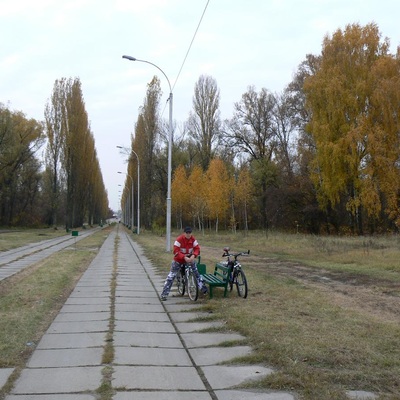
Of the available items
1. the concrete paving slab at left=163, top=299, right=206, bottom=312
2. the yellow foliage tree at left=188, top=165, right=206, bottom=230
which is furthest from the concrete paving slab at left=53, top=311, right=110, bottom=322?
the yellow foliage tree at left=188, top=165, right=206, bottom=230

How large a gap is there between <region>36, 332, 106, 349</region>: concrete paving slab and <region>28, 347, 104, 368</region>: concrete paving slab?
20 centimetres

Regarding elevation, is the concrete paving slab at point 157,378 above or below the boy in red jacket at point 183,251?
below

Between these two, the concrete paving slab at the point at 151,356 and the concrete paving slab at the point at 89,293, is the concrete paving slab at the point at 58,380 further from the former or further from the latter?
the concrete paving slab at the point at 89,293

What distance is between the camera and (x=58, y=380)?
4.67 m

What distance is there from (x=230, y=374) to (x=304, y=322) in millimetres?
2695

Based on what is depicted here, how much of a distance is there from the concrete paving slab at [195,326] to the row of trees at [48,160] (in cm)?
5464

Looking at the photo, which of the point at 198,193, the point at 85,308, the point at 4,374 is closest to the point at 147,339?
the point at 4,374

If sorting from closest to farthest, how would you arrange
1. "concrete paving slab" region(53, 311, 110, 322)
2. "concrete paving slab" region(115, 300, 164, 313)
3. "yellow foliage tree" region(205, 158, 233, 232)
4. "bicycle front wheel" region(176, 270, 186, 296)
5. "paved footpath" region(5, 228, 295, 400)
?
"paved footpath" region(5, 228, 295, 400)
"concrete paving slab" region(53, 311, 110, 322)
"concrete paving slab" region(115, 300, 164, 313)
"bicycle front wheel" region(176, 270, 186, 296)
"yellow foliage tree" region(205, 158, 233, 232)

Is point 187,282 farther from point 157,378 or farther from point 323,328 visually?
point 157,378

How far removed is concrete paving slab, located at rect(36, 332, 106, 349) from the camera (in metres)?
6.04

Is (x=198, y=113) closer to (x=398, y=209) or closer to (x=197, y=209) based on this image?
(x=197, y=209)

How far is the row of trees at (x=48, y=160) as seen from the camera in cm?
5869

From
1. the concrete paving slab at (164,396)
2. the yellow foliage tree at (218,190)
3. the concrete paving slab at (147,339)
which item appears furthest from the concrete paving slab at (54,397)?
the yellow foliage tree at (218,190)

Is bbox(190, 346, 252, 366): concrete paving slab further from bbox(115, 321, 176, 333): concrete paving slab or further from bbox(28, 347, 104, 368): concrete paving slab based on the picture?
bbox(115, 321, 176, 333): concrete paving slab
